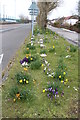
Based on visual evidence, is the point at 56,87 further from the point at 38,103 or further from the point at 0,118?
the point at 0,118

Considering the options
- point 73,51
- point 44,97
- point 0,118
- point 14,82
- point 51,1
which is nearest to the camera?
point 0,118

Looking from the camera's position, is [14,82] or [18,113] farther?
[14,82]

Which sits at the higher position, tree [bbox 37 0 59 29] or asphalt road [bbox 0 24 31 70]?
tree [bbox 37 0 59 29]

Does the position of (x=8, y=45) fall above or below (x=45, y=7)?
below

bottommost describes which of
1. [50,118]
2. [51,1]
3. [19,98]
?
[50,118]

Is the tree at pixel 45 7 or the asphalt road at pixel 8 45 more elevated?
the tree at pixel 45 7

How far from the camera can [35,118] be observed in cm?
259

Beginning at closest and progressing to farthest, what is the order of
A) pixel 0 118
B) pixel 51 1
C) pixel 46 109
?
1. pixel 0 118
2. pixel 46 109
3. pixel 51 1

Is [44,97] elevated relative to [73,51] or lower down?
lower down

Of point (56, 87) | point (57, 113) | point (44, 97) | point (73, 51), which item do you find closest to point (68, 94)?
point (56, 87)

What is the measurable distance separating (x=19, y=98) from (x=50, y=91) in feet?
2.31

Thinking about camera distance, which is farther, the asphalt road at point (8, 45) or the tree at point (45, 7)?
the tree at point (45, 7)

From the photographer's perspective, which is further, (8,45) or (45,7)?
(45,7)

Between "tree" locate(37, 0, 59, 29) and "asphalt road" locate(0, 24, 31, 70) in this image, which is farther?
"tree" locate(37, 0, 59, 29)
